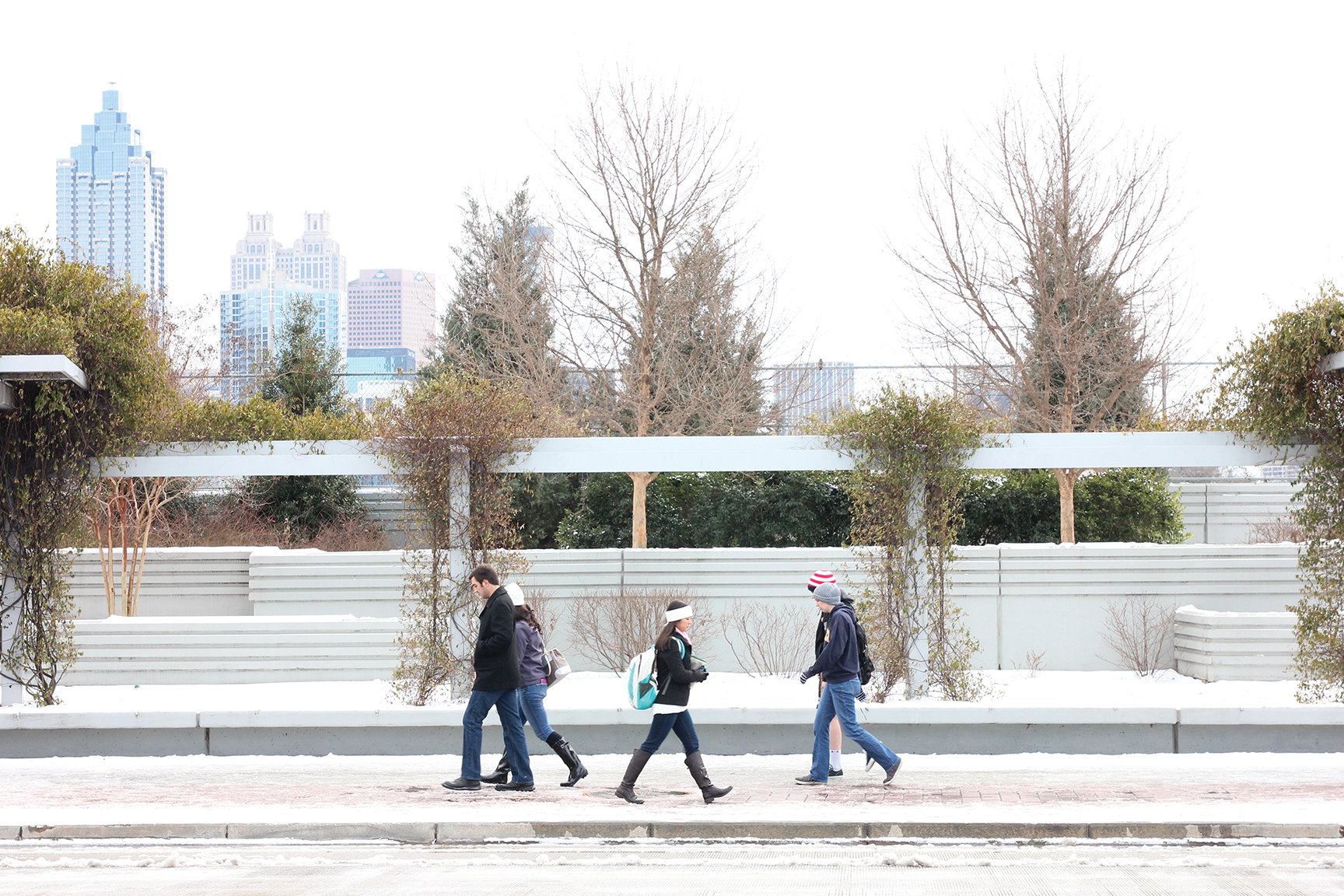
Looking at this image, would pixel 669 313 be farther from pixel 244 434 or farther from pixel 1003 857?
pixel 1003 857

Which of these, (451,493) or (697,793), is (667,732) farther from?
(451,493)

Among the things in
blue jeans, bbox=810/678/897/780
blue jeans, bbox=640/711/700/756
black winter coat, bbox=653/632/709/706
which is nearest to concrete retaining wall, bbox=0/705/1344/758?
blue jeans, bbox=810/678/897/780

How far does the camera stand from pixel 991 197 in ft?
55.4

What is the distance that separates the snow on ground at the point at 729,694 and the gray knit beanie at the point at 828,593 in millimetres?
1386

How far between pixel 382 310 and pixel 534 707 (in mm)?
178353

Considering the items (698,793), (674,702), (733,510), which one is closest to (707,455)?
(674,702)

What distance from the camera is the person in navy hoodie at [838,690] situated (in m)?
7.85

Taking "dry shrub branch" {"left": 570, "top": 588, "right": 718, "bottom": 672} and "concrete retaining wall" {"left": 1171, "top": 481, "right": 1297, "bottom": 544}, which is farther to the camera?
"concrete retaining wall" {"left": 1171, "top": 481, "right": 1297, "bottom": 544}

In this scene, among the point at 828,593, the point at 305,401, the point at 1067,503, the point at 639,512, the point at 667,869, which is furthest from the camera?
the point at 305,401

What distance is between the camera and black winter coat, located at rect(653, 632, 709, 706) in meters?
7.38

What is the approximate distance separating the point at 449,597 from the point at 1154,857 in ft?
19.1

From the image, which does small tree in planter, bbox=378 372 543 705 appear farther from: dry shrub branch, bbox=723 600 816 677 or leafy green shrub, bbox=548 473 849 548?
leafy green shrub, bbox=548 473 849 548

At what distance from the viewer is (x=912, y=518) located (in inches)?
375

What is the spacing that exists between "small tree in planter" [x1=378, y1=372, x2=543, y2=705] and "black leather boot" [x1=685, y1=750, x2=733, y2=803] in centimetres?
280
